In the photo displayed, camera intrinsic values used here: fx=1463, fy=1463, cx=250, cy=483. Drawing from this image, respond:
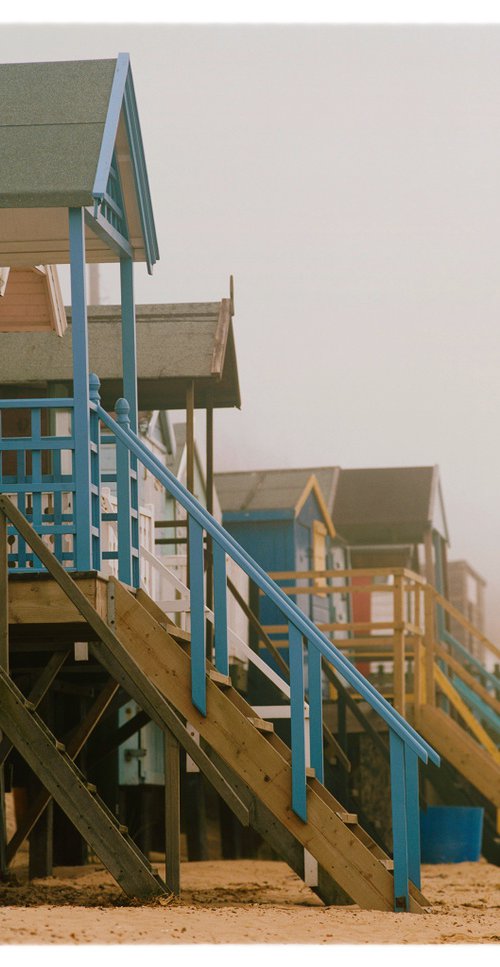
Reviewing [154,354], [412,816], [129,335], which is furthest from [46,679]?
[154,354]

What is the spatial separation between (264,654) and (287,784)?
594cm

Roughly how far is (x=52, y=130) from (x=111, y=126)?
0.31 m

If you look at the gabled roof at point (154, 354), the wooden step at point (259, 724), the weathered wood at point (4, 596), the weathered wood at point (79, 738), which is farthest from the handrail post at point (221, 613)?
the gabled roof at point (154, 354)

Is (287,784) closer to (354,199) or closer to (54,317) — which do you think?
(54,317)

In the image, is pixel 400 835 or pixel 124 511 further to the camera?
pixel 124 511

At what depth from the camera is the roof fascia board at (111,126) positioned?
295 inches

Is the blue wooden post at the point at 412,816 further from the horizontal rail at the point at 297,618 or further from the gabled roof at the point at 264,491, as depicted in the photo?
the gabled roof at the point at 264,491

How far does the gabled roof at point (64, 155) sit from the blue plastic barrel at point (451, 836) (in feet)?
18.3

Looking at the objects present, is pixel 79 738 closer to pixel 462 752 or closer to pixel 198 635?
pixel 198 635

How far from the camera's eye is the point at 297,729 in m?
7.20

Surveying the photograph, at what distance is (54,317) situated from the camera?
1045cm

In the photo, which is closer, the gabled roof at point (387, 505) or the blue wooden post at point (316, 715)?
the blue wooden post at point (316, 715)

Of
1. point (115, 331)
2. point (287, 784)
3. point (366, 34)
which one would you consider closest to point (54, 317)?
point (115, 331)

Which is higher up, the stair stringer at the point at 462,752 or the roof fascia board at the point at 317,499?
the roof fascia board at the point at 317,499
